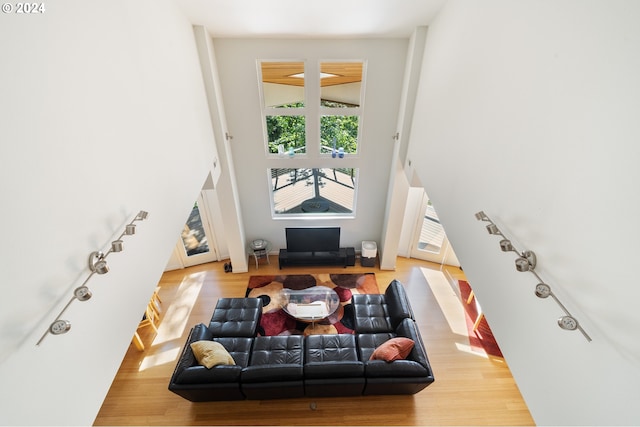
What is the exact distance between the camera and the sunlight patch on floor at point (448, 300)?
5.18m

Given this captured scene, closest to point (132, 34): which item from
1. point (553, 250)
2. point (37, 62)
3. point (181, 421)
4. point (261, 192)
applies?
point (37, 62)

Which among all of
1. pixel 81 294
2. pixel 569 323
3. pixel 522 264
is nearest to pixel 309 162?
pixel 522 264

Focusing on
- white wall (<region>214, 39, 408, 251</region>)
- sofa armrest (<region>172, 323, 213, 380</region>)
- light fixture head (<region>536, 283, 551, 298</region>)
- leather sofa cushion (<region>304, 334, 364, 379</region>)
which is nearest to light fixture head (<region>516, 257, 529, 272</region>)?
light fixture head (<region>536, 283, 551, 298</region>)

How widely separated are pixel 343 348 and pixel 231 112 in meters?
4.43

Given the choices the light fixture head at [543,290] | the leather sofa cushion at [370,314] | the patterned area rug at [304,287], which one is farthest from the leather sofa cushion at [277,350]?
the light fixture head at [543,290]

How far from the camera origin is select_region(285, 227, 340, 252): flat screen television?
21.2ft

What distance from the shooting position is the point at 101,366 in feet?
5.95

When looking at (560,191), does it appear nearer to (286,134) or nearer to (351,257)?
(286,134)

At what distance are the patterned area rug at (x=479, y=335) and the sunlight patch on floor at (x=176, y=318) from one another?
16.4 ft

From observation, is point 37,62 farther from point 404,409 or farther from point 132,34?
point 404,409

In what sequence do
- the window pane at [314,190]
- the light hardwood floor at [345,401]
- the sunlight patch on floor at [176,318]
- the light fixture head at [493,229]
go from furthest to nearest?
the window pane at [314,190] → the sunlight patch on floor at [176,318] → the light hardwood floor at [345,401] → the light fixture head at [493,229]

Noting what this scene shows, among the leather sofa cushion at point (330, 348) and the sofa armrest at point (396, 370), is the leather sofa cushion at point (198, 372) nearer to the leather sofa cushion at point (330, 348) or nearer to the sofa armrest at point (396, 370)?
the leather sofa cushion at point (330, 348)

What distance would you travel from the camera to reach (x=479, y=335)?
16.3ft

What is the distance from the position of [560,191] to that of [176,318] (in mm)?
5839
